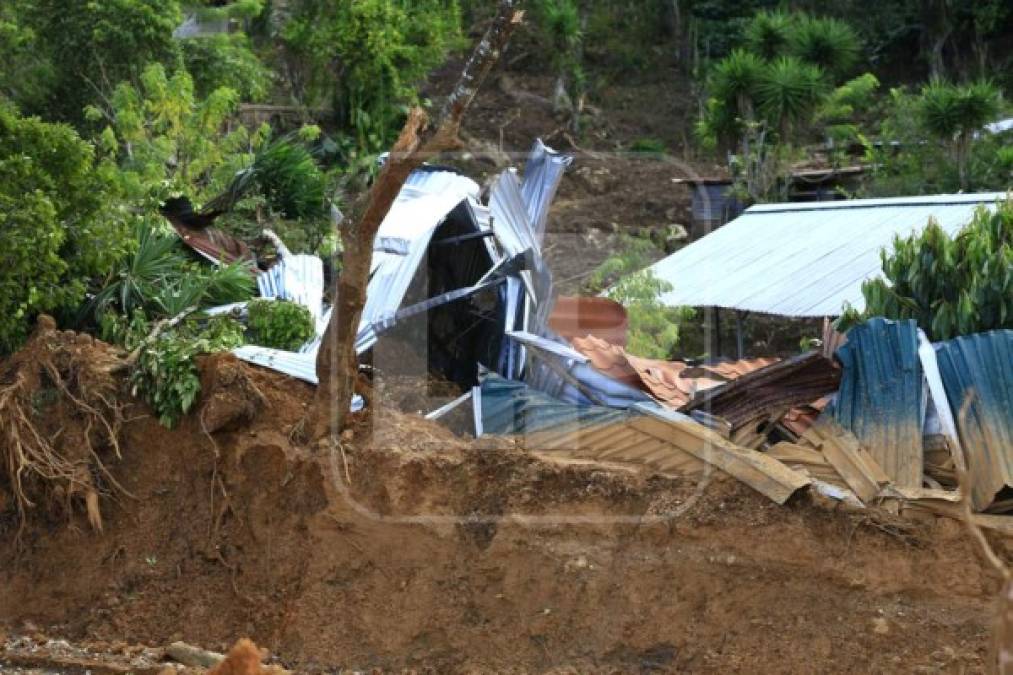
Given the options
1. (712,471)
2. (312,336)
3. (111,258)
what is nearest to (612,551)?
(712,471)

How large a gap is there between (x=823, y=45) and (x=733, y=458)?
16459 mm

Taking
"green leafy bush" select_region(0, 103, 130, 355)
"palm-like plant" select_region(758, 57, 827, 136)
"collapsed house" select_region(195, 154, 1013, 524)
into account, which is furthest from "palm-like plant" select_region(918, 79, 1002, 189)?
"green leafy bush" select_region(0, 103, 130, 355)

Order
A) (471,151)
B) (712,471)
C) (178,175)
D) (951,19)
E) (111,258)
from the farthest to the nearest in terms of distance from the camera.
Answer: (951,19)
(471,151)
(178,175)
(111,258)
(712,471)

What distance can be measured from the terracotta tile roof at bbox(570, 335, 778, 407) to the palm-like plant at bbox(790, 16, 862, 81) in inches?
580

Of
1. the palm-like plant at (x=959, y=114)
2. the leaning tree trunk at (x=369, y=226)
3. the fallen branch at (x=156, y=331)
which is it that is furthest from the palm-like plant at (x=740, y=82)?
the leaning tree trunk at (x=369, y=226)

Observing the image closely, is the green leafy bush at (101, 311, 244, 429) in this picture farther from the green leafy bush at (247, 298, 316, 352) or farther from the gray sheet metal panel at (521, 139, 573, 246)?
the gray sheet metal panel at (521, 139, 573, 246)

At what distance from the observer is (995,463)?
26.8 ft

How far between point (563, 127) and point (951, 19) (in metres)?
9.06

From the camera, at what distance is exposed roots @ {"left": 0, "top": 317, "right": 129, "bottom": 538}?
1012 centimetres

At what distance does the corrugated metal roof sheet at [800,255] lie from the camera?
1334 cm

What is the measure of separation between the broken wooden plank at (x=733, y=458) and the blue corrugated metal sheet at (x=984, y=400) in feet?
3.30

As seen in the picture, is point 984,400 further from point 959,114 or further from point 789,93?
point 789,93

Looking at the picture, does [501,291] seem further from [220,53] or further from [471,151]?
[471,151]

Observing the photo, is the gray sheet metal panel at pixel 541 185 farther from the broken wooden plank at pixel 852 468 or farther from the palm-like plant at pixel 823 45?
the palm-like plant at pixel 823 45
